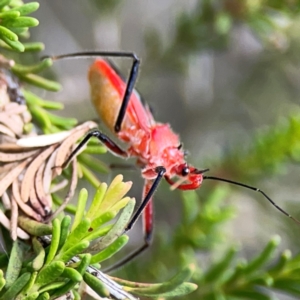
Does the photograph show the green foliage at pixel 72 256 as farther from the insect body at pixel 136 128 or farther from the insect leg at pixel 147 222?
the insect body at pixel 136 128

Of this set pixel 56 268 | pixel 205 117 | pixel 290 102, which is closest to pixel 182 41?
pixel 205 117

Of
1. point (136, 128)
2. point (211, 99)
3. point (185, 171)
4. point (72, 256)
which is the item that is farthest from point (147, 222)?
point (211, 99)

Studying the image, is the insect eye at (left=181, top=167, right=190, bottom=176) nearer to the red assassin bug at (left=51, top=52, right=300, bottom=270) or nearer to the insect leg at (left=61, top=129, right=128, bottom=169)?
the red assassin bug at (left=51, top=52, right=300, bottom=270)

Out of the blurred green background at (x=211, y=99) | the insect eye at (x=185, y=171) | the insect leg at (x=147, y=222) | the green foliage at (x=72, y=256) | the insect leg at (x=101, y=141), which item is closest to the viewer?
the green foliage at (x=72, y=256)

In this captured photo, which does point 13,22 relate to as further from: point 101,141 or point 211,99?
point 211,99

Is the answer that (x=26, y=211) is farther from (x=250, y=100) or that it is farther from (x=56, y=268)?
(x=250, y=100)

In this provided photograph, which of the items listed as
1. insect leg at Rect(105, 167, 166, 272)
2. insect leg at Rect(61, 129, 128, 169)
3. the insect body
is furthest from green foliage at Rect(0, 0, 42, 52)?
the insect body

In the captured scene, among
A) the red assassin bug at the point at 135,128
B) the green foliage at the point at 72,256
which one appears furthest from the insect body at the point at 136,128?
the green foliage at the point at 72,256
